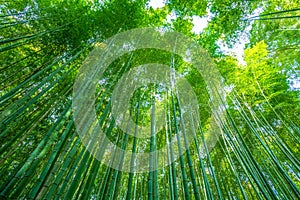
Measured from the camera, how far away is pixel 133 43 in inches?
160

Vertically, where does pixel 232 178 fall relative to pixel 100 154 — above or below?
above

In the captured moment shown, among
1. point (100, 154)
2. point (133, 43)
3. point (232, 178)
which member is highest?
point (133, 43)

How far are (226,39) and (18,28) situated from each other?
4.66 meters

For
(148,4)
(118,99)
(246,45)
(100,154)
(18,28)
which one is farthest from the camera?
(246,45)

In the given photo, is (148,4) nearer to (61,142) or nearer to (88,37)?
(88,37)

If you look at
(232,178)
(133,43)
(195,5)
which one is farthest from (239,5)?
(232,178)

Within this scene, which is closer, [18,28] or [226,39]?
[18,28]

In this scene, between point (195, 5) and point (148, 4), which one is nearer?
point (195, 5)

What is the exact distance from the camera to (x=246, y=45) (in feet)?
18.4

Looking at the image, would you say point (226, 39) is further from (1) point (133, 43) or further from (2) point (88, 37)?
(2) point (88, 37)

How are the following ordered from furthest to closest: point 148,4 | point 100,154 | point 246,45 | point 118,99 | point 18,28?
point 246,45 < point 148,4 < point 18,28 < point 118,99 < point 100,154

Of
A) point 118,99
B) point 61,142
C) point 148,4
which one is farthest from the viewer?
point 148,4

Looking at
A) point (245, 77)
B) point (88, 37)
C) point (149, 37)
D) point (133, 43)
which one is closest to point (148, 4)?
point (149, 37)

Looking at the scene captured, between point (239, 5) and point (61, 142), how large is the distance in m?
3.89
